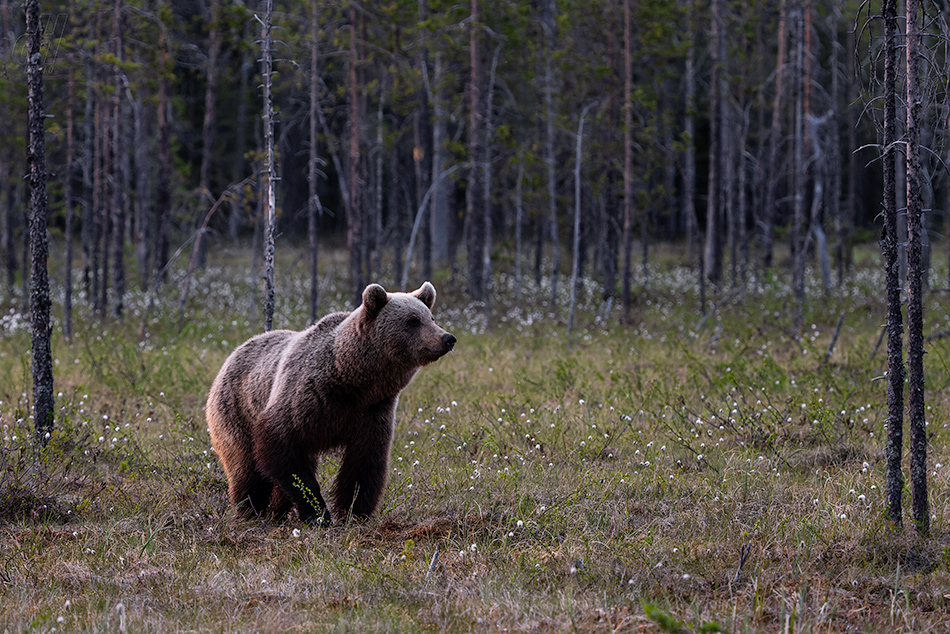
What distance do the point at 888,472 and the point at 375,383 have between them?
3557 mm

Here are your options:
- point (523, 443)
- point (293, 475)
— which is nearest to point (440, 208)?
point (523, 443)

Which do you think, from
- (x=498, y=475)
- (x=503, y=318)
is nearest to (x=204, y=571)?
(x=498, y=475)

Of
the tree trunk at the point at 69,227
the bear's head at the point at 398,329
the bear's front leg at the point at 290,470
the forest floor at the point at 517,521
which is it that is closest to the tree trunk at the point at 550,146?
the forest floor at the point at 517,521

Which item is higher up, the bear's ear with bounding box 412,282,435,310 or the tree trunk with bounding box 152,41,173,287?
the tree trunk with bounding box 152,41,173,287

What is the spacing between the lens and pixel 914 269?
5336 millimetres

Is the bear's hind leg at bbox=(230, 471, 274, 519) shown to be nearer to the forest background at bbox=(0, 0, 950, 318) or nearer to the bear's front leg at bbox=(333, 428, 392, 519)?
the bear's front leg at bbox=(333, 428, 392, 519)

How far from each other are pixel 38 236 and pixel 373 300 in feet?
12.8

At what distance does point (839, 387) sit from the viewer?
10.6 metres

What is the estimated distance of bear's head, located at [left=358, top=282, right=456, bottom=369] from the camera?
5914 mm

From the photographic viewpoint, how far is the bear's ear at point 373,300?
590 cm

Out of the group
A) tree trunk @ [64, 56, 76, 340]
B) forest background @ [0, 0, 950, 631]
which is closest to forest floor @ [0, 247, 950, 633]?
forest background @ [0, 0, 950, 631]

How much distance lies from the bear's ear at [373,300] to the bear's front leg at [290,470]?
1.10 m

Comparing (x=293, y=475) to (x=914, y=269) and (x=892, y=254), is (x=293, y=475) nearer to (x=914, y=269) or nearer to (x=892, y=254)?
(x=892, y=254)

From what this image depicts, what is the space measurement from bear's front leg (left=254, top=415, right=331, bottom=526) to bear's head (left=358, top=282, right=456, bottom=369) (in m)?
0.95
